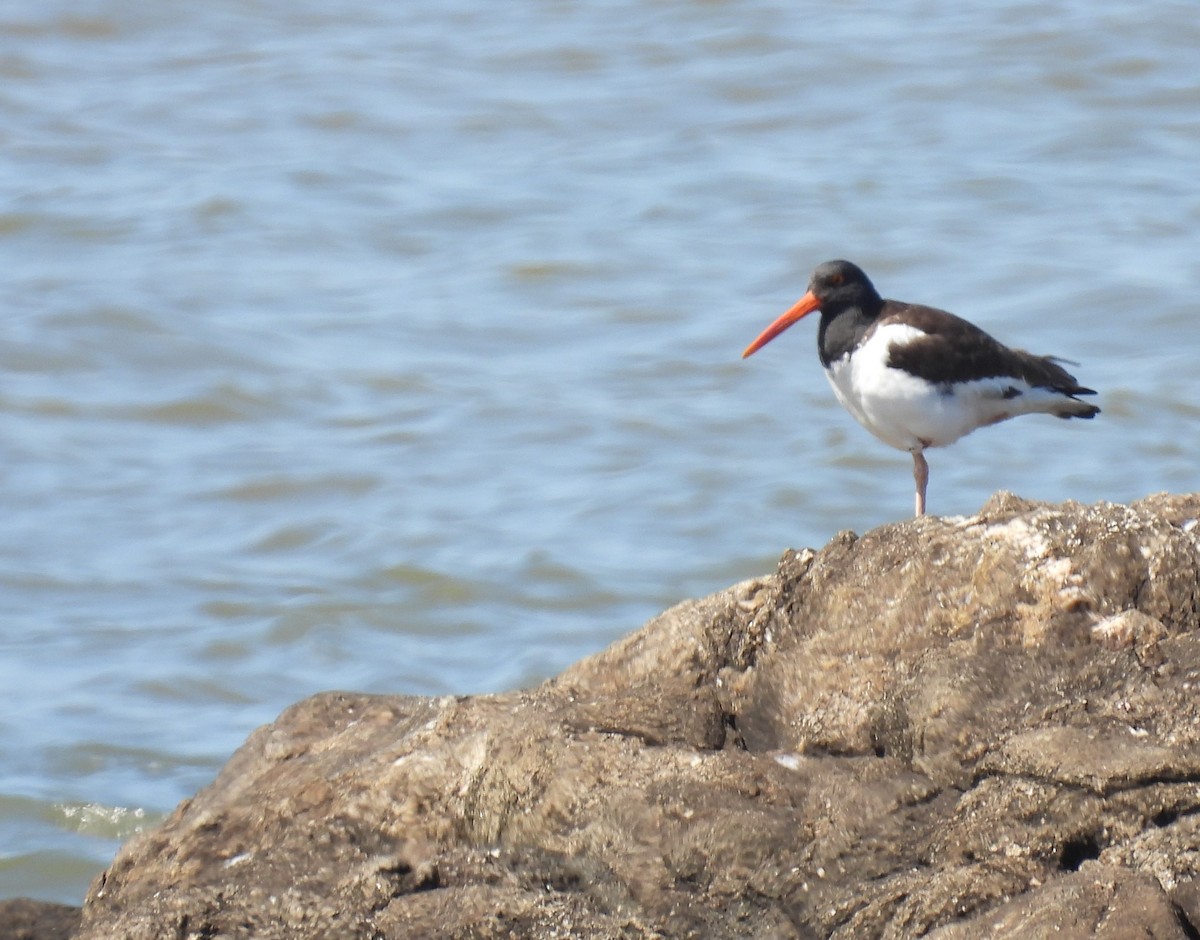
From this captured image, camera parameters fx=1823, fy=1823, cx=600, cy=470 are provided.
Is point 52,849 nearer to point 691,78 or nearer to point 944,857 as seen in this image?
point 944,857

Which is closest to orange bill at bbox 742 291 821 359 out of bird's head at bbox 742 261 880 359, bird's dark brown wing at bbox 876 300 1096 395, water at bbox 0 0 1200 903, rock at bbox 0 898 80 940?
bird's head at bbox 742 261 880 359

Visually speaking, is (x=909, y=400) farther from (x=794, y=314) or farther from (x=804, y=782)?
(x=804, y=782)

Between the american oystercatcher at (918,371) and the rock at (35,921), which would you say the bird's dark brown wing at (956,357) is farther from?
the rock at (35,921)

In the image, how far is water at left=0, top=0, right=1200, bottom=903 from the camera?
8.58m

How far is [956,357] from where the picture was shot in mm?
6238

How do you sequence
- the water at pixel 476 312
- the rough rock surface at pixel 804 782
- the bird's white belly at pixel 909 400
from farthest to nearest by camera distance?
the water at pixel 476 312, the bird's white belly at pixel 909 400, the rough rock surface at pixel 804 782

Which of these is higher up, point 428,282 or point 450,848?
point 450,848

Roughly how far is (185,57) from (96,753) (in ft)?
35.4

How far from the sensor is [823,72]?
16.3 metres

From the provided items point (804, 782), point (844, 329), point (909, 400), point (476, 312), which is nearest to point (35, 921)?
point (804, 782)

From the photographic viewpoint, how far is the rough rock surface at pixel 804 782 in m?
3.23

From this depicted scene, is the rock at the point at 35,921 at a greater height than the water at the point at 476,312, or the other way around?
the rock at the point at 35,921

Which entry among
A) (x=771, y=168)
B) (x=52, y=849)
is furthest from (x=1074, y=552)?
(x=771, y=168)

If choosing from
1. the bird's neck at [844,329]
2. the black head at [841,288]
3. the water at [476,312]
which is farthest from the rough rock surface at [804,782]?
the water at [476,312]
